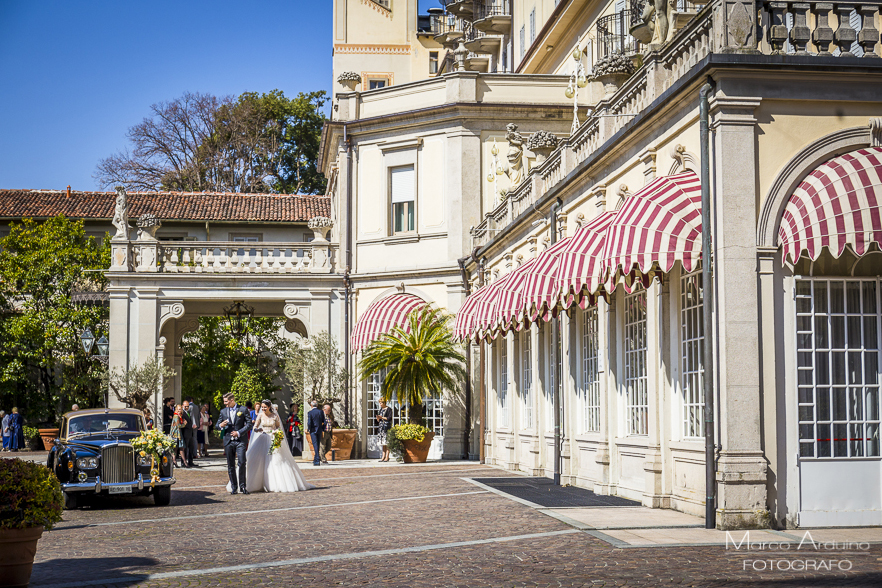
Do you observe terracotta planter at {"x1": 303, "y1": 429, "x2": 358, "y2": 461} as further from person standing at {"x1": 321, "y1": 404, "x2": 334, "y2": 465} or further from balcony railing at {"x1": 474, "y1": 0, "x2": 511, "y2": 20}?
balcony railing at {"x1": 474, "y1": 0, "x2": 511, "y2": 20}

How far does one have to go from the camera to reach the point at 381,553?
10234 millimetres

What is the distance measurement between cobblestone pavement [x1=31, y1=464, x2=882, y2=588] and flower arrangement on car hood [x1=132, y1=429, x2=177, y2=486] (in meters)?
0.74

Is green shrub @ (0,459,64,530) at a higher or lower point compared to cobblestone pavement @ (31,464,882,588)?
higher

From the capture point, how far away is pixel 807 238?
11.2 meters

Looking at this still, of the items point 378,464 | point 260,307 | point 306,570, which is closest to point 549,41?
point 260,307

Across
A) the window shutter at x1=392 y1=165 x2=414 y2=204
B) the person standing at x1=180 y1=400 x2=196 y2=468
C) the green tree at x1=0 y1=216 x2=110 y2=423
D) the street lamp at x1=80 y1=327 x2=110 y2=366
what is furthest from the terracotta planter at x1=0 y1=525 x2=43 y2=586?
the green tree at x1=0 y1=216 x2=110 y2=423

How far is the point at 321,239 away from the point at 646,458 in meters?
19.1

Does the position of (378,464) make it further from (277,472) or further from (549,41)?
(549,41)

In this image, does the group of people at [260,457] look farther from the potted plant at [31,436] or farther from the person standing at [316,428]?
the potted plant at [31,436]

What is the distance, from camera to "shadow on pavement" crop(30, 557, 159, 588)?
9039 millimetres

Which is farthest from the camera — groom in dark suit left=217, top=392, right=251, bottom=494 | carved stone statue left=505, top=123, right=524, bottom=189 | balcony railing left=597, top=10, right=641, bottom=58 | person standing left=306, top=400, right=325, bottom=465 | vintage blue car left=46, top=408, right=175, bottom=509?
person standing left=306, top=400, right=325, bottom=465

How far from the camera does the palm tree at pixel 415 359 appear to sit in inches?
1062

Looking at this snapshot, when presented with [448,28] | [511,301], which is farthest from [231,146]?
[511,301]

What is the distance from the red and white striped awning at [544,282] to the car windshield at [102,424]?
23.5 ft
